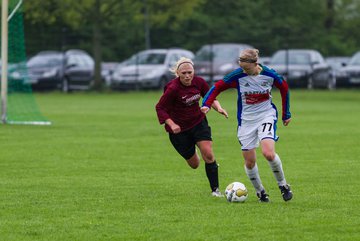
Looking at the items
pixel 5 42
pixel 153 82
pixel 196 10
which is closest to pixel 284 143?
pixel 5 42

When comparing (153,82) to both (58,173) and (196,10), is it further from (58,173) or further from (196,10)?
(58,173)

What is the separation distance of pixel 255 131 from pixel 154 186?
2.15 metres

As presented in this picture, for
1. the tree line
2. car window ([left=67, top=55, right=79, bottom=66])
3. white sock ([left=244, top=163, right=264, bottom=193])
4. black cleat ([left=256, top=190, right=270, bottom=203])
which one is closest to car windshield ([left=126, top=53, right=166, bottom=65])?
the tree line

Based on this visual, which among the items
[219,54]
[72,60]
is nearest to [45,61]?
[72,60]

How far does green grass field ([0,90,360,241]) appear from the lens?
370 inches

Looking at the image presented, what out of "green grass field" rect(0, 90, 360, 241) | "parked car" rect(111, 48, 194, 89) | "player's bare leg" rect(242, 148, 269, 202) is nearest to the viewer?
"green grass field" rect(0, 90, 360, 241)

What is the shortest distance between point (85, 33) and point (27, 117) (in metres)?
29.7

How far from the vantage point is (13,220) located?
9984 mm

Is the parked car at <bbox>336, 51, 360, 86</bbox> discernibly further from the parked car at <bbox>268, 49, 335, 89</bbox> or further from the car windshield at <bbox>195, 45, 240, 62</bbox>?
the car windshield at <bbox>195, 45, 240, 62</bbox>

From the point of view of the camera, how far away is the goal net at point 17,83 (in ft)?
81.6

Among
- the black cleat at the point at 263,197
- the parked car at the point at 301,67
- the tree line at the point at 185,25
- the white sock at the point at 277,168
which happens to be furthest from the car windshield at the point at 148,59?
the white sock at the point at 277,168

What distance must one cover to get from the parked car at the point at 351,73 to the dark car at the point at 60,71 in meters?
11.3

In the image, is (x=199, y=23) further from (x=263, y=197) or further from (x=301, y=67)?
(x=263, y=197)

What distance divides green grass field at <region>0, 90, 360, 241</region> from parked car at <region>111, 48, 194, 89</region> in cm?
1752
